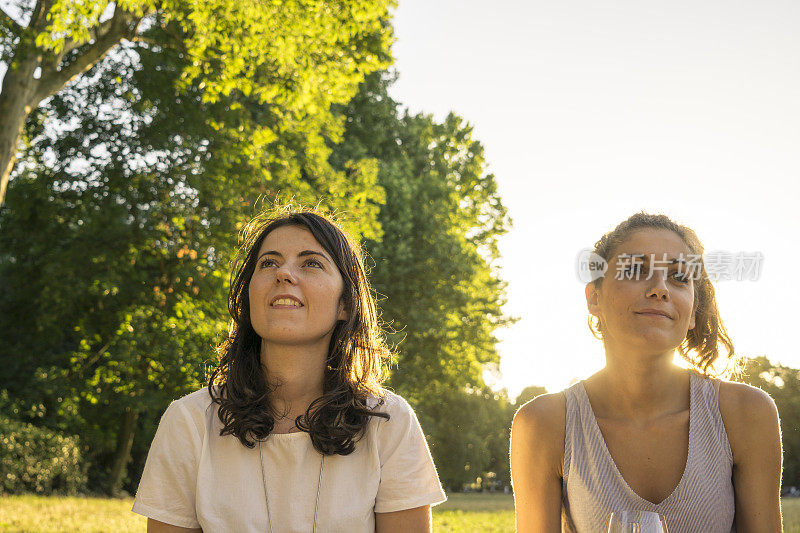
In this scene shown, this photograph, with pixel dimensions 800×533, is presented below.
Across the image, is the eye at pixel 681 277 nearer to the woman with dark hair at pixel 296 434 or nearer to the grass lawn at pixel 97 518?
the woman with dark hair at pixel 296 434

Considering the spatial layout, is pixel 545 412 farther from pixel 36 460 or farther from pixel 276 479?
pixel 36 460

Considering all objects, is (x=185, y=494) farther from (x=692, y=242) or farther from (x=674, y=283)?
(x=692, y=242)

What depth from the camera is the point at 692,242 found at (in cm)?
300

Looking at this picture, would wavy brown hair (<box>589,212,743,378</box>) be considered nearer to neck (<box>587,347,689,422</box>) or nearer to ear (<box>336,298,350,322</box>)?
neck (<box>587,347,689,422</box>)

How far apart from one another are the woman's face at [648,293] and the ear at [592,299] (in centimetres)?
7

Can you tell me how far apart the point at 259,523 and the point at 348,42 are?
9015 millimetres

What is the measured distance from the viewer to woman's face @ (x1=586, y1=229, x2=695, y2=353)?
2758mm

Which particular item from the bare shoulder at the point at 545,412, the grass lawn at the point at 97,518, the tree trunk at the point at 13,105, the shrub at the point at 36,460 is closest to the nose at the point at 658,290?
the bare shoulder at the point at 545,412

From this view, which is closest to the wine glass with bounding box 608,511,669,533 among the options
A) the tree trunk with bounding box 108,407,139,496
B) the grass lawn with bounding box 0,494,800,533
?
the grass lawn with bounding box 0,494,800,533

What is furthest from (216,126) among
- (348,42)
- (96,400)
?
(96,400)

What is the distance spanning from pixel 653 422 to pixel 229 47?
28.0 feet

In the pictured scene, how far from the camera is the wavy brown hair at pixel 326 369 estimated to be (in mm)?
2959

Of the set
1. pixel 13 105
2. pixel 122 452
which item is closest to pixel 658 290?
pixel 13 105

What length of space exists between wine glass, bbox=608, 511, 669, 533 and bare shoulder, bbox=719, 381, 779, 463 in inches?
48.4
